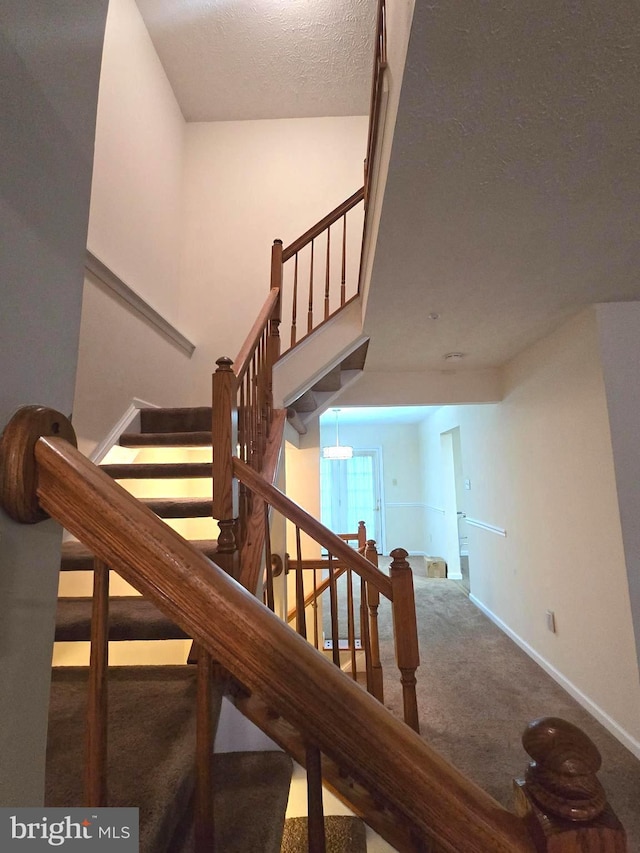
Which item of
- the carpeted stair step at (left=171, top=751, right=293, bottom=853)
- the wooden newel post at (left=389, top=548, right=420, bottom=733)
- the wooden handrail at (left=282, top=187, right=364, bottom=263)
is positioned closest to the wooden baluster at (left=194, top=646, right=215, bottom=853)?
the carpeted stair step at (left=171, top=751, right=293, bottom=853)

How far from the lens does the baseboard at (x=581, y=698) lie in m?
2.07

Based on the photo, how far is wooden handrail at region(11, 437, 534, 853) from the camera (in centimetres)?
39

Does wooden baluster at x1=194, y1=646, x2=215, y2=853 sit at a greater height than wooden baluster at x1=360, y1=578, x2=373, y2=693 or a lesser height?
greater

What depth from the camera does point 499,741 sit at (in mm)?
2199

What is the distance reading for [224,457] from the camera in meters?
1.53

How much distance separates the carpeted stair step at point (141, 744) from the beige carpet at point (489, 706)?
1598mm

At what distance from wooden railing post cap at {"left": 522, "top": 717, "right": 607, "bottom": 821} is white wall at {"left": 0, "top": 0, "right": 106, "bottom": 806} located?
1.76 feet

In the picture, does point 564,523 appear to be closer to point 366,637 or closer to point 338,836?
point 366,637

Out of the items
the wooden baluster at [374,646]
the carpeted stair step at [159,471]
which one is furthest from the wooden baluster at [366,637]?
the carpeted stair step at [159,471]

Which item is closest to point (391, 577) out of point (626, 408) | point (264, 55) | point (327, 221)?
point (626, 408)

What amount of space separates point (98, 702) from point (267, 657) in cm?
22

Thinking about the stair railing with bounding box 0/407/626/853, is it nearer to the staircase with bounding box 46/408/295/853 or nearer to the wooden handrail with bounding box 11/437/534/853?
the wooden handrail with bounding box 11/437/534/853

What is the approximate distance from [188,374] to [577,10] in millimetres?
3264

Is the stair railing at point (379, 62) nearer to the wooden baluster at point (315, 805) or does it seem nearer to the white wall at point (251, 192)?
the wooden baluster at point (315, 805)
